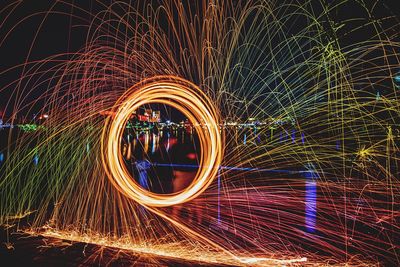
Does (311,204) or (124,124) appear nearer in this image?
(124,124)

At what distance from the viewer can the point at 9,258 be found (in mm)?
4188

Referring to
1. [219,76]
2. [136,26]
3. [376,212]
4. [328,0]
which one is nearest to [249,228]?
[376,212]

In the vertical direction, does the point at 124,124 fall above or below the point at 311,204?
above

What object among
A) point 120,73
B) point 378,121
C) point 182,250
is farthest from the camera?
point 120,73

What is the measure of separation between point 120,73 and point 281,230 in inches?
193

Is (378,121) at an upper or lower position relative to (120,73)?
lower

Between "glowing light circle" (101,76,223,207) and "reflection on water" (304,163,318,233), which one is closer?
"reflection on water" (304,163,318,233)

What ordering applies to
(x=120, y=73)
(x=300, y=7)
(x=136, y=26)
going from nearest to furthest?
(x=300, y=7) < (x=136, y=26) < (x=120, y=73)

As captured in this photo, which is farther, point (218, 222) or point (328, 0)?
point (218, 222)

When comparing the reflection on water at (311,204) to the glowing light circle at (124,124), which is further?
the glowing light circle at (124,124)

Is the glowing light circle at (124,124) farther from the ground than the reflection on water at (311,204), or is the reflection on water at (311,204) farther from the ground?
the glowing light circle at (124,124)

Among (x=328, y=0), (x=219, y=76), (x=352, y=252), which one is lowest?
(x=352, y=252)

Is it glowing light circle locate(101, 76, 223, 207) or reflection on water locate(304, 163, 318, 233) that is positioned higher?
glowing light circle locate(101, 76, 223, 207)

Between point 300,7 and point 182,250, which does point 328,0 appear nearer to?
point 300,7
